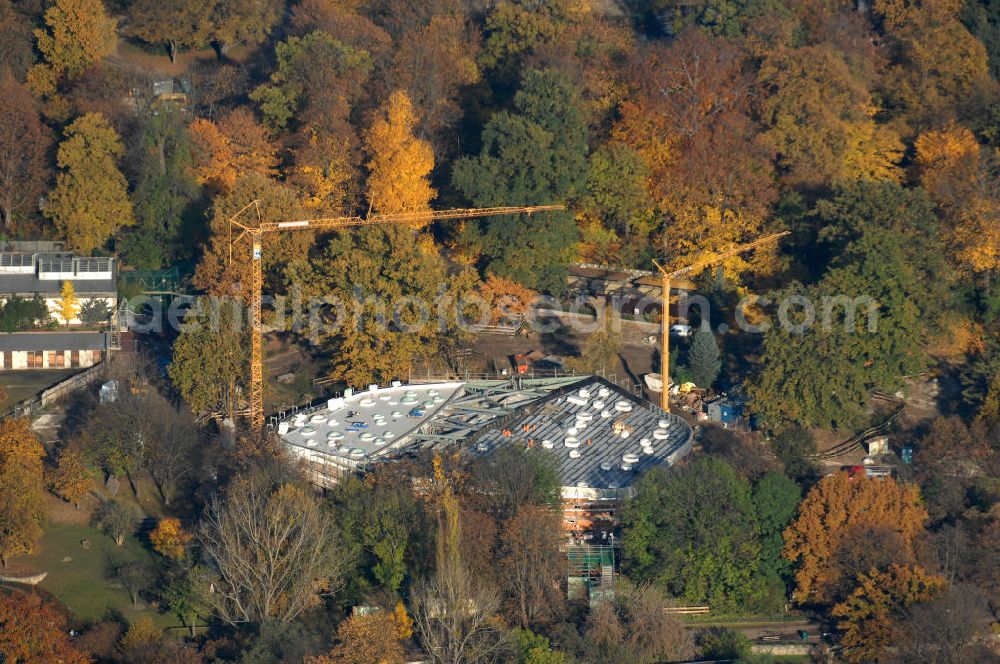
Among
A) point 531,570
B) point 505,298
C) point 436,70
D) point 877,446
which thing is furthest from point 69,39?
point 877,446

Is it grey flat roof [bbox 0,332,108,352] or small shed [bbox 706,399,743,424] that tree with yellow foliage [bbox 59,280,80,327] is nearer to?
grey flat roof [bbox 0,332,108,352]

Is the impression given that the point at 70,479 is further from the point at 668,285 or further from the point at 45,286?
the point at 668,285

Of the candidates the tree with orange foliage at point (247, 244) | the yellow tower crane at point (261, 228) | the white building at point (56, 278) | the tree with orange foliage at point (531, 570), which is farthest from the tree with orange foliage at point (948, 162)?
the white building at point (56, 278)

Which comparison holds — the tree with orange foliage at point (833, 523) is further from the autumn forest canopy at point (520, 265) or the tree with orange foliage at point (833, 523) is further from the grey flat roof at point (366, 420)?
the grey flat roof at point (366, 420)

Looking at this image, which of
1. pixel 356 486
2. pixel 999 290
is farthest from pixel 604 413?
pixel 999 290

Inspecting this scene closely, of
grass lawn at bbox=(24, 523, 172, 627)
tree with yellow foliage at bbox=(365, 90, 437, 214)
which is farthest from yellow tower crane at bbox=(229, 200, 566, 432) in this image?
grass lawn at bbox=(24, 523, 172, 627)
